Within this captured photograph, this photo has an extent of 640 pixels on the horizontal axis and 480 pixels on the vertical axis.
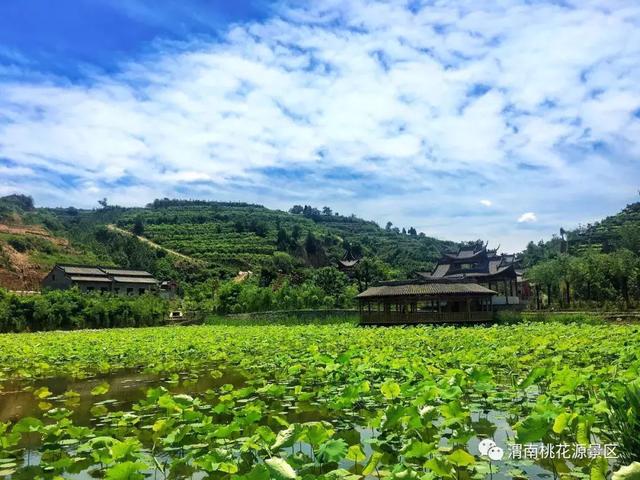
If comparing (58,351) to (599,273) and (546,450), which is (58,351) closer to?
(546,450)

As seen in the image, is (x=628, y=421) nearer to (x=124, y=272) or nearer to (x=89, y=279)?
(x=89, y=279)

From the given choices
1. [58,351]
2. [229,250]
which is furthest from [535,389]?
[229,250]

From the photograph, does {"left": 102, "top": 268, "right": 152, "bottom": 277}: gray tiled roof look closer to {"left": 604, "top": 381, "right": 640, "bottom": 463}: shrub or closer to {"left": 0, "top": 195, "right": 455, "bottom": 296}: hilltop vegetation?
{"left": 0, "top": 195, "right": 455, "bottom": 296}: hilltop vegetation

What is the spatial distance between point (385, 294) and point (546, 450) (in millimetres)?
20726

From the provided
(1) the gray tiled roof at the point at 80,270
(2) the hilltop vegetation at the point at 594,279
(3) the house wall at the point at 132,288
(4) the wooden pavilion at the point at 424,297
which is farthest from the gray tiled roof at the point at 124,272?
(2) the hilltop vegetation at the point at 594,279

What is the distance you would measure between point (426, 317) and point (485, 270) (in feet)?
44.8

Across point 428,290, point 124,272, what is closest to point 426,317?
point 428,290

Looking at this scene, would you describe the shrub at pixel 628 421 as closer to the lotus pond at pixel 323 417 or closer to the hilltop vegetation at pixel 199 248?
the lotus pond at pixel 323 417

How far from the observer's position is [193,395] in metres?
8.54

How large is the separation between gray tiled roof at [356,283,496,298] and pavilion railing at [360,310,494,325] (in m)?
0.94

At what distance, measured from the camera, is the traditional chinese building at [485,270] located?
3345 cm

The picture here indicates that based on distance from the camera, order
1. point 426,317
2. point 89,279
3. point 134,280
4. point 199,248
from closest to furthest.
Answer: point 426,317 < point 89,279 < point 134,280 < point 199,248

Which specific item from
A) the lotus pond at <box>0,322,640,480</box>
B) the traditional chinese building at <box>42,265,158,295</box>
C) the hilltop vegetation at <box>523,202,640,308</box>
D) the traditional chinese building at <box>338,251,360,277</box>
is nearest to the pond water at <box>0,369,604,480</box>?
the lotus pond at <box>0,322,640,480</box>
